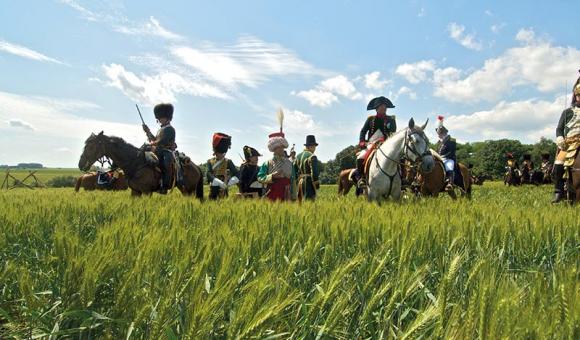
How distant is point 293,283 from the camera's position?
2223mm

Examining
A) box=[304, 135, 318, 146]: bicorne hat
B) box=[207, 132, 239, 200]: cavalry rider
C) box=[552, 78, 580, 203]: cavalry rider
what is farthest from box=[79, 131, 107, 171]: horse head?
box=[552, 78, 580, 203]: cavalry rider

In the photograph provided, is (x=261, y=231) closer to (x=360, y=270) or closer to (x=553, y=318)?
(x=360, y=270)

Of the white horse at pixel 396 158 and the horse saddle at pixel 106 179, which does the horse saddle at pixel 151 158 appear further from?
the horse saddle at pixel 106 179

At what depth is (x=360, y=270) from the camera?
2230 millimetres

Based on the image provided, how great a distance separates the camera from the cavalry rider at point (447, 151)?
13481 mm

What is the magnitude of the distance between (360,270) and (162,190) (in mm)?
9782

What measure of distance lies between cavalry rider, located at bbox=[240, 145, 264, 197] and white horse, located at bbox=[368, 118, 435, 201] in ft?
12.7

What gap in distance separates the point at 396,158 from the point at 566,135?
3433 mm

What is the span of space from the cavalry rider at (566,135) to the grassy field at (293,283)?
5.39m

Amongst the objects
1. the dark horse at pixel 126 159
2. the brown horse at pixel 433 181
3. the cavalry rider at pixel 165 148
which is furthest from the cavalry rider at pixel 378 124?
the dark horse at pixel 126 159

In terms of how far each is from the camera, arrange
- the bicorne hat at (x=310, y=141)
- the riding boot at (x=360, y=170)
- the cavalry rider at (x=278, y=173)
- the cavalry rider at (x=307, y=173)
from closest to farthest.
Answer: the cavalry rider at (x=278, y=173) < the riding boot at (x=360, y=170) < the cavalry rider at (x=307, y=173) < the bicorne hat at (x=310, y=141)

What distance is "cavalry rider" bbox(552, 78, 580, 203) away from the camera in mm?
8148

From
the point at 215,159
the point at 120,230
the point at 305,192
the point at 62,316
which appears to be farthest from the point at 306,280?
the point at 215,159

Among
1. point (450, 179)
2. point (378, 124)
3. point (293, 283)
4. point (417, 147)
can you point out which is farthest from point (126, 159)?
point (450, 179)
